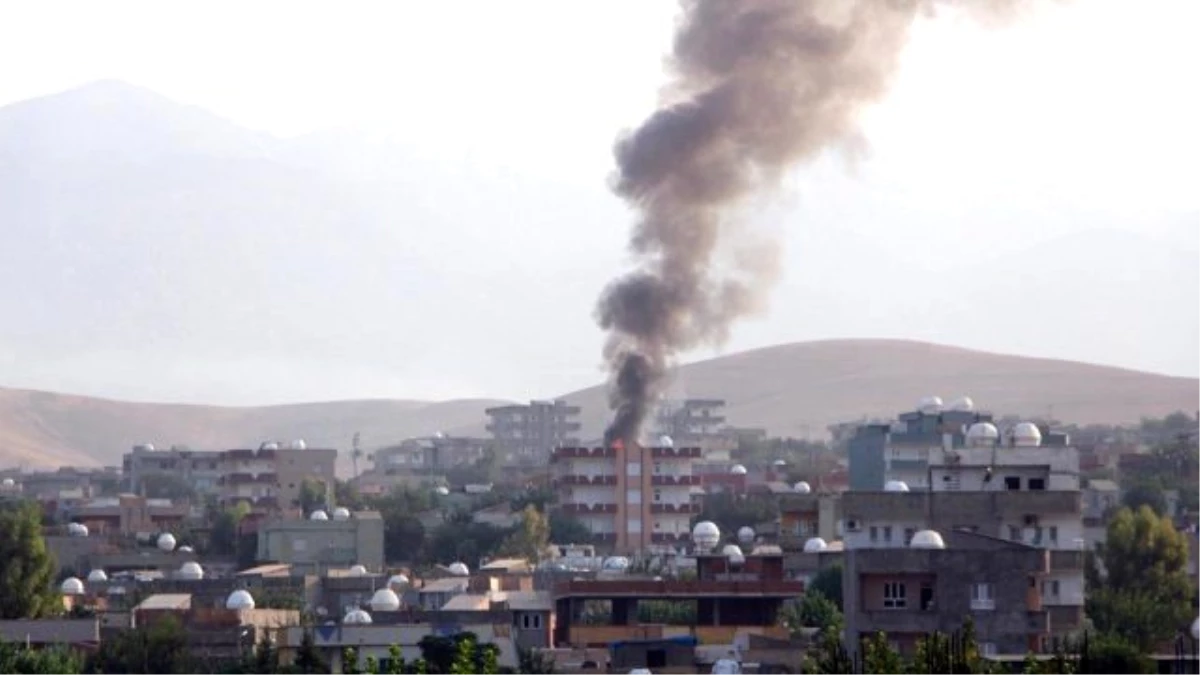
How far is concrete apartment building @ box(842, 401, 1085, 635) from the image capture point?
58906mm

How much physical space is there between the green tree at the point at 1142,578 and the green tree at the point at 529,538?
23803mm

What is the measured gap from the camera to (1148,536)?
233ft

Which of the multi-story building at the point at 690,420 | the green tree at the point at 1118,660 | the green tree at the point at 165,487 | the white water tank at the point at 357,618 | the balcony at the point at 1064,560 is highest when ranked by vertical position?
the multi-story building at the point at 690,420

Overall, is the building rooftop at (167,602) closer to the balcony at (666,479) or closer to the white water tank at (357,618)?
the white water tank at (357,618)

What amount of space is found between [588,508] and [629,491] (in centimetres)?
144

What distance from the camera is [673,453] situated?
10644 cm

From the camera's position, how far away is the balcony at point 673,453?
106 m

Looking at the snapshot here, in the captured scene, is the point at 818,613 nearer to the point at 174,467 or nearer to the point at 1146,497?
the point at 1146,497

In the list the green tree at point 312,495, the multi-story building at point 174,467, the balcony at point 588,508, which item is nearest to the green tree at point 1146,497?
the balcony at point 588,508

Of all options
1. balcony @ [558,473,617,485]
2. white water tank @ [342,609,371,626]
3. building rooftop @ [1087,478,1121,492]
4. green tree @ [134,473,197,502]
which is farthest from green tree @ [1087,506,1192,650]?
green tree @ [134,473,197,502]

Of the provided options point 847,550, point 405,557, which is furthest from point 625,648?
point 405,557

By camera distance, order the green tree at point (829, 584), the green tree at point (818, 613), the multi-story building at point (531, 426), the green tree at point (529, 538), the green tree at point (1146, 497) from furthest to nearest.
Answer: the multi-story building at point (531, 426) < the green tree at point (1146, 497) < the green tree at point (529, 538) < the green tree at point (829, 584) < the green tree at point (818, 613)

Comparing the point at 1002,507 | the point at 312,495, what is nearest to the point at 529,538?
the point at 312,495

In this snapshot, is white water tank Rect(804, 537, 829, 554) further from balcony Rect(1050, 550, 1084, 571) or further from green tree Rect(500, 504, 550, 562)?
green tree Rect(500, 504, 550, 562)
